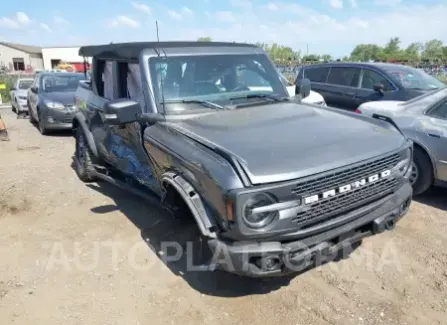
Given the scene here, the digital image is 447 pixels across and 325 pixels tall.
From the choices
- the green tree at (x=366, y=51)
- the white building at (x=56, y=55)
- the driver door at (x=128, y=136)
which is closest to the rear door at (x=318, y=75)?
the driver door at (x=128, y=136)

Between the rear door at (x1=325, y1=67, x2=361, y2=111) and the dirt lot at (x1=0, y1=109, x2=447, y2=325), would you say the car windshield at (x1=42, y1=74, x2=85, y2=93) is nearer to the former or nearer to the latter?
the dirt lot at (x1=0, y1=109, x2=447, y2=325)

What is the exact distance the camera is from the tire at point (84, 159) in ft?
19.0

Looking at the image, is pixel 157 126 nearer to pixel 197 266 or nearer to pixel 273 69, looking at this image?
pixel 197 266

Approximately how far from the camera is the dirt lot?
3.00 meters

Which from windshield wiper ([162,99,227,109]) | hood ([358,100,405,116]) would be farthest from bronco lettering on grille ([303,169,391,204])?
hood ([358,100,405,116])

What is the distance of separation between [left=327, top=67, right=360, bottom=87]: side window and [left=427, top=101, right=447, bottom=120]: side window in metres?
3.96

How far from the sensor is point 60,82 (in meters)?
10.9

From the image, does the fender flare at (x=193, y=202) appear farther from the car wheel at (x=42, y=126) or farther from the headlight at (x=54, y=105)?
the car wheel at (x=42, y=126)

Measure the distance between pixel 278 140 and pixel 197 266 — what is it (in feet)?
4.78

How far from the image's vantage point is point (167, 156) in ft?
10.6

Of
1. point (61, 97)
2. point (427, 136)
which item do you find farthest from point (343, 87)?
point (61, 97)

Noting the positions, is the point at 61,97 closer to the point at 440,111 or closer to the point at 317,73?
the point at 317,73

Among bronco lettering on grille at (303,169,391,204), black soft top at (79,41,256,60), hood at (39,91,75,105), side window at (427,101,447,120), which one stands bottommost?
bronco lettering on grille at (303,169,391,204)

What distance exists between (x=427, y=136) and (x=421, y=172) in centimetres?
45
